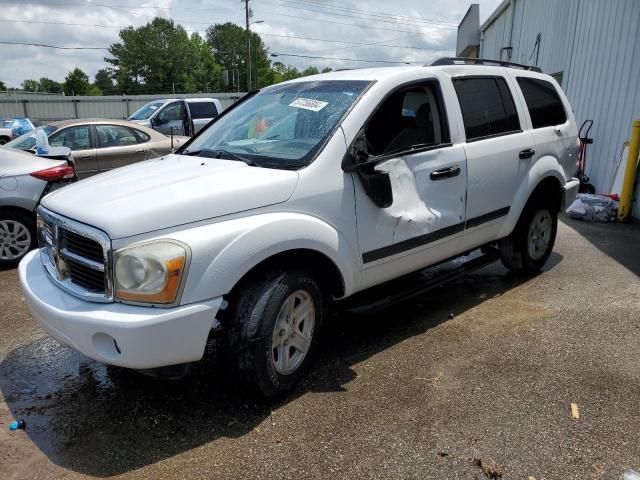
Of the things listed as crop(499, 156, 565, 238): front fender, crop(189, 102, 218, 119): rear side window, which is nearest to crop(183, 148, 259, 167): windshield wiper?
crop(499, 156, 565, 238): front fender

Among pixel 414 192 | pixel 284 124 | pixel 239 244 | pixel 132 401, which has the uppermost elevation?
pixel 284 124

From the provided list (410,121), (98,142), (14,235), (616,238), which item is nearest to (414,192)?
(410,121)

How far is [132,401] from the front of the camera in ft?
10.6

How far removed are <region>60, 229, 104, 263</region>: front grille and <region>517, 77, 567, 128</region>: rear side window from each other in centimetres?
387

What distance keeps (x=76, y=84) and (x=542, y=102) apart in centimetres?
9646

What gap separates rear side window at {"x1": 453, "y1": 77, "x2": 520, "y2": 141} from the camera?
4188 mm

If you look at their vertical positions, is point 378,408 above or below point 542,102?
below

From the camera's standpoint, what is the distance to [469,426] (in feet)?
9.67

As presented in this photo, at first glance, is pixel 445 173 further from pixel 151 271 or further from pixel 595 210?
pixel 595 210

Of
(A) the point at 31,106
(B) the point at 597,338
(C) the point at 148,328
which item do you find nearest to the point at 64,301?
(C) the point at 148,328

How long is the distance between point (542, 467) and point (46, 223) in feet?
9.96

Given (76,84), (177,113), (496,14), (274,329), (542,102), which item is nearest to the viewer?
(274,329)

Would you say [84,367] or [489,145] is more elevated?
[489,145]

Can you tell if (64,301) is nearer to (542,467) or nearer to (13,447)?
(13,447)
